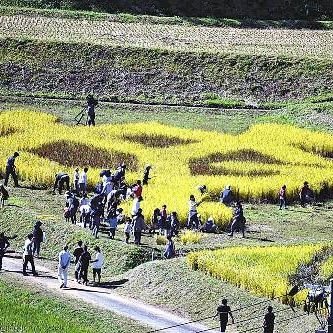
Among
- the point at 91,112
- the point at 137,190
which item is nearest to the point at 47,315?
the point at 137,190

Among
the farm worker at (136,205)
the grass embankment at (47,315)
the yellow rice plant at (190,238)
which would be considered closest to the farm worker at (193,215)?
the yellow rice plant at (190,238)

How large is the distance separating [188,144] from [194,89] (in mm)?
18172

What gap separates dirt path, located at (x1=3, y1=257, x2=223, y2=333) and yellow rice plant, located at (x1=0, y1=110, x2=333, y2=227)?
259 inches

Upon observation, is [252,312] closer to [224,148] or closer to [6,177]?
[6,177]

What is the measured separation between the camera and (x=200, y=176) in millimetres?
42250

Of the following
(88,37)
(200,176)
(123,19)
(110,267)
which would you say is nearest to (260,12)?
(123,19)

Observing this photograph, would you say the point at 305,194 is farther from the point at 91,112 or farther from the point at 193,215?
the point at 91,112

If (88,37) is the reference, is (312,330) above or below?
below

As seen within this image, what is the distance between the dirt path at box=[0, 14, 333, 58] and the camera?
72.1m

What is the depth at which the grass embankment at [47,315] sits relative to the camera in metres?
25.7

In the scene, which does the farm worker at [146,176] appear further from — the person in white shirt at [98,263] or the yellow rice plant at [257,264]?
the person in white shirt at [98,263]

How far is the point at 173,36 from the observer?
75.6 metres

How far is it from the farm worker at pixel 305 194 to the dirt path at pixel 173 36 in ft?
99.9

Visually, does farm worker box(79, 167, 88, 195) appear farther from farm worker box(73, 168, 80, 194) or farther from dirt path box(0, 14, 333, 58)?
dirt path box(0, 14, 333, 58)
